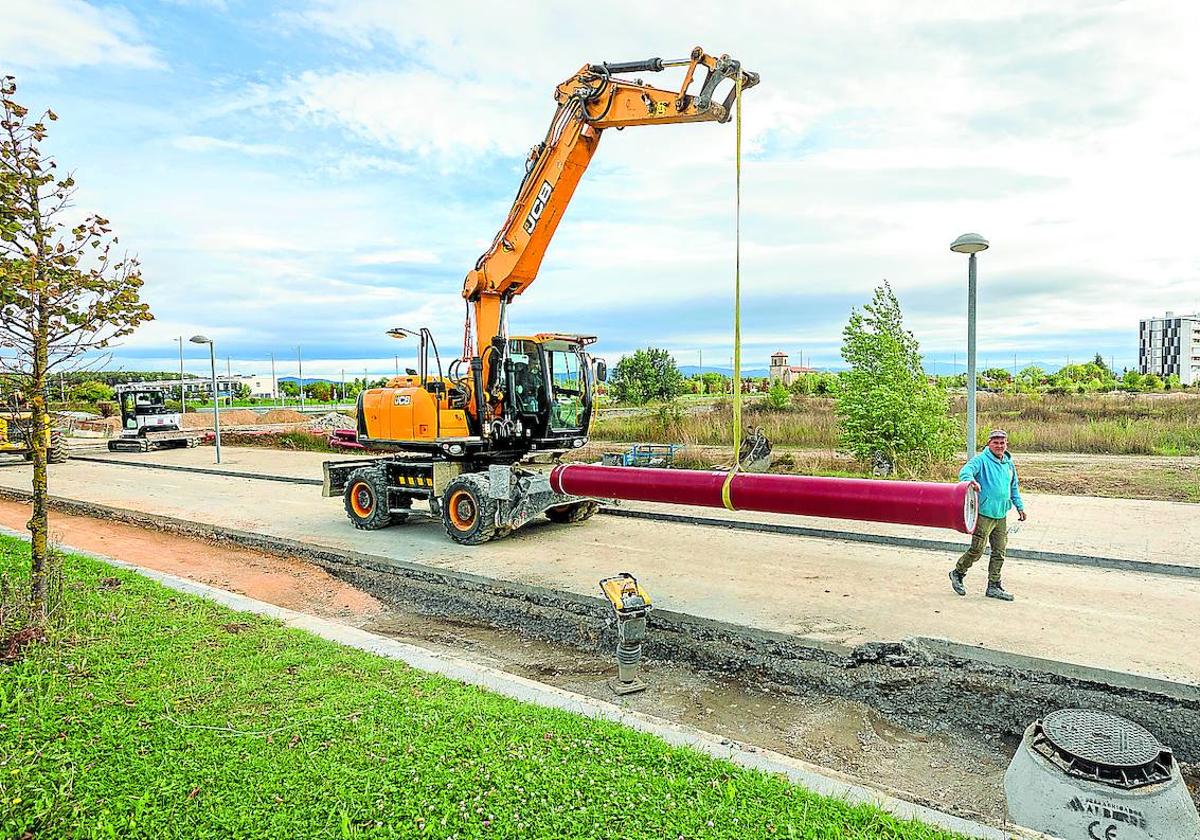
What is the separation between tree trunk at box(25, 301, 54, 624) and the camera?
237 inches

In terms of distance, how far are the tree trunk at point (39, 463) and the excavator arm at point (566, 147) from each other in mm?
5663

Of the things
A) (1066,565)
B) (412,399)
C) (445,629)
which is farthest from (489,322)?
(1066,565)

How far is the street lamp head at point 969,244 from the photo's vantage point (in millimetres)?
8430

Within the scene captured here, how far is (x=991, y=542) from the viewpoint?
7.14 meters

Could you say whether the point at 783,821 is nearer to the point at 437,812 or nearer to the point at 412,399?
the point at 437,812

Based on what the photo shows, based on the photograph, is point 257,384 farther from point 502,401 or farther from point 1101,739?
point 1101,739

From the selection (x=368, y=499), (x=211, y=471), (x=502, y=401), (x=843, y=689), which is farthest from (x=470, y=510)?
(x=211, y=471)

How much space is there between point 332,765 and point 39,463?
4.35 meters

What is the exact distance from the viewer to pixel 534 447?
11109 mm

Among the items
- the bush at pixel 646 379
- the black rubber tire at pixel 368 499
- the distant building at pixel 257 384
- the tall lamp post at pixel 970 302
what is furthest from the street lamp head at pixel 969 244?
the distant building at pixel 257 384

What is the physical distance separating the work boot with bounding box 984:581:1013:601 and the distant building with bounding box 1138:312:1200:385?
10540cm

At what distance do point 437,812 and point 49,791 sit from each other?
6.47 ft

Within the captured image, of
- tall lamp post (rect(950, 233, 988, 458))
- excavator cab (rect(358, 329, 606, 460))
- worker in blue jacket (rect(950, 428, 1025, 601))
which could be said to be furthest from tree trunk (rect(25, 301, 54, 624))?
tall lamp post (rect(950, 233, 988, 458))

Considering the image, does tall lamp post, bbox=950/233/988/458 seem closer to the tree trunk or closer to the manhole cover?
the manhole cover
